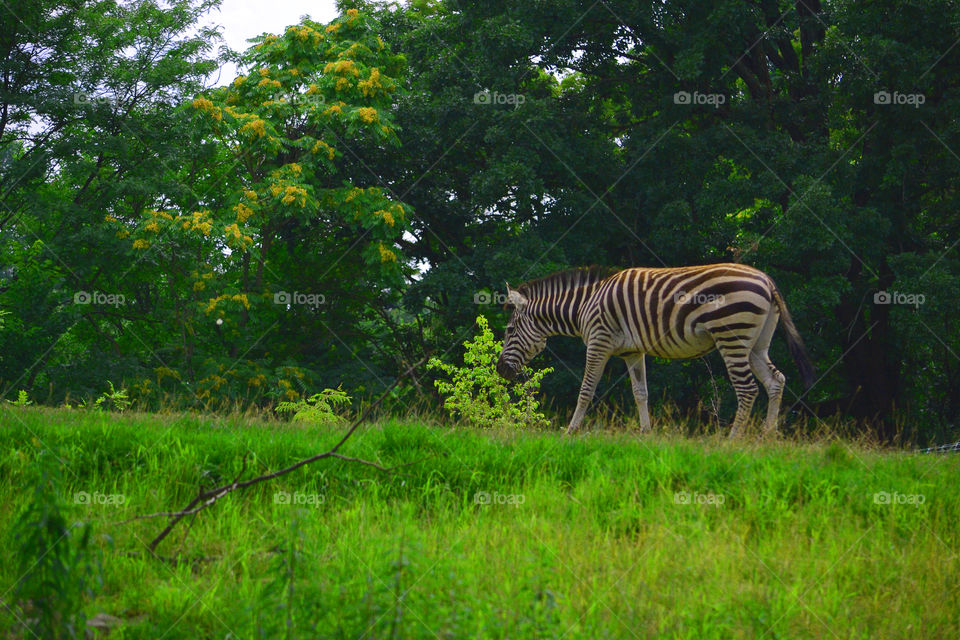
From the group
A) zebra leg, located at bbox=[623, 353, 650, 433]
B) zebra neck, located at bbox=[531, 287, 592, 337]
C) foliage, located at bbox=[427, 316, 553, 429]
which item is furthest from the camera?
foliage, located at bbox=[427, 316, 553, 429]

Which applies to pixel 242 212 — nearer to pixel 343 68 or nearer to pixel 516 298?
pixel 343 68

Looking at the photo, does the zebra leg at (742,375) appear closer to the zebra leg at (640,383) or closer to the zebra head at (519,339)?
the zebra leg at (640,383)

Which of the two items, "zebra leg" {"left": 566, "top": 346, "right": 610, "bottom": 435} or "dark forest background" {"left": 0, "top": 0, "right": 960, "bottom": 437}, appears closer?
"zebra leg" {"left": 566, "top": 346, "right": 610, "bottom": 435}

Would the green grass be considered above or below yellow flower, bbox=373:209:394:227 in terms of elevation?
below

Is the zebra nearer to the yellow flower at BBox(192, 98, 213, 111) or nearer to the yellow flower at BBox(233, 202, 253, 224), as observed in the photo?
the yellow flower at BBox(233, 202, 253, 224)

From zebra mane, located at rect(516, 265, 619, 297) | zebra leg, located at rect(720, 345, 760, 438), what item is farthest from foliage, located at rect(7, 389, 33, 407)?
zebra leg, located at rect(720, 345, 760, 438)

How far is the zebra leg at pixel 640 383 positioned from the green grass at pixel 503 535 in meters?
2.49

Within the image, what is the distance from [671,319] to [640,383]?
103cm

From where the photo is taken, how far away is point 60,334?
66.5 feet

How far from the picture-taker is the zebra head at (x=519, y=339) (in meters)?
14.2

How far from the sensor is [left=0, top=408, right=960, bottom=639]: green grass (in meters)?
5.42

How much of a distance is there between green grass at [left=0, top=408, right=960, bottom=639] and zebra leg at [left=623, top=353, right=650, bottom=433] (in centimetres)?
249

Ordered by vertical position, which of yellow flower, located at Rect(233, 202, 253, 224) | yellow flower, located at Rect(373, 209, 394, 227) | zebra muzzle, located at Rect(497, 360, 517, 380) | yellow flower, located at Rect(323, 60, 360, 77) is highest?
yellow flower, located at Rect(323, 60, 360, 77)

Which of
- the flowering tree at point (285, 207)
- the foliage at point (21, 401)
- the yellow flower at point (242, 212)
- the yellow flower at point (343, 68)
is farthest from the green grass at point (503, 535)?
the yellow flower at point (343, 68)
